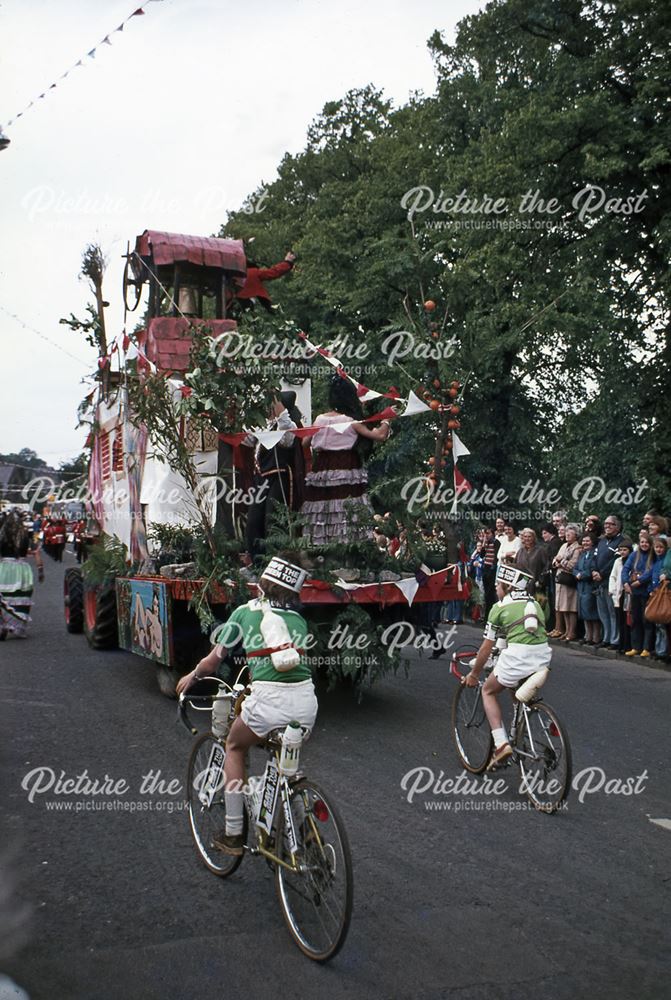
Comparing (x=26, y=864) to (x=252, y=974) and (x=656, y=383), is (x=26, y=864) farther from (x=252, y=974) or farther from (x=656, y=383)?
(x=656, y=383)

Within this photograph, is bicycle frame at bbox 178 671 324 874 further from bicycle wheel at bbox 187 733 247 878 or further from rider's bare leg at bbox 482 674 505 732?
rider's bare leg at bbox 482 674 505 732

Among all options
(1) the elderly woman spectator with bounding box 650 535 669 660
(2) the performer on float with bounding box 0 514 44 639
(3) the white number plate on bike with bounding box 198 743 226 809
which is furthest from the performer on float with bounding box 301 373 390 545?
(2) the performer on float with bounding box 0 514 44 639

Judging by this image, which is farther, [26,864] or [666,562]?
[666,562]

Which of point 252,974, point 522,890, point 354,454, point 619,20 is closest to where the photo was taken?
point 252,974

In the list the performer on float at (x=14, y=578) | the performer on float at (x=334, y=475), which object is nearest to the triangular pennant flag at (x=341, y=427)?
the performer on float at (x=334, y=475)

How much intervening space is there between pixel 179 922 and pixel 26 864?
1.22 metres

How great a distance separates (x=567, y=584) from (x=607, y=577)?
99 cm

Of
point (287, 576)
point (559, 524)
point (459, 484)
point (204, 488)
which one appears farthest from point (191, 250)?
point (559, 524)

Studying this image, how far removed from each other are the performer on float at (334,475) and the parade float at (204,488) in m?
0.13

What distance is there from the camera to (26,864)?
5.66 metres

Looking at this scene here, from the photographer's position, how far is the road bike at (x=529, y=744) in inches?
272

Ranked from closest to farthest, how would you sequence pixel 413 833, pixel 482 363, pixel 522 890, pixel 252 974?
pixel 252 974 < pixel 522 890 < pixel 413 833 < pixel 482 363

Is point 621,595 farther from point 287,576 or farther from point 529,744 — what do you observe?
point 287,576

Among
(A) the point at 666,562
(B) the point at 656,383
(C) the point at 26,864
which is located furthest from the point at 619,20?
(C) the point at 26,864
